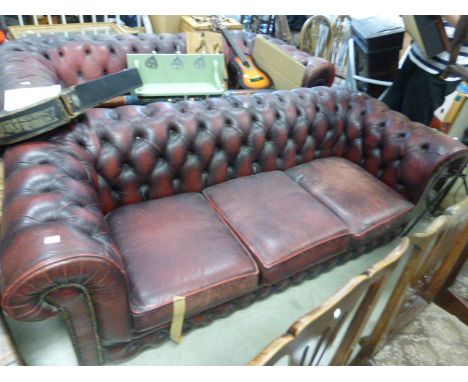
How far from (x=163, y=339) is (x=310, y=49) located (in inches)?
115

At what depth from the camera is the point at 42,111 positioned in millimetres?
1085

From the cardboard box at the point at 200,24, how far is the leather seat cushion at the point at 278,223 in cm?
191

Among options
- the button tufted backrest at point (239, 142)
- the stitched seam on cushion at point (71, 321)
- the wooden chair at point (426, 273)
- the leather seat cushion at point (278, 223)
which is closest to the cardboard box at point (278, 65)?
the button tufted backrest at point (239, 142)

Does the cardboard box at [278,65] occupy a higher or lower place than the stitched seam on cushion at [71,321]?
higher

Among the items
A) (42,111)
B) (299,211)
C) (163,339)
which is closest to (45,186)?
(42,111)

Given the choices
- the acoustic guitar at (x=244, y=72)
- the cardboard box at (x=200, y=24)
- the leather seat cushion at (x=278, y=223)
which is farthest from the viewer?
the cardboard box at (x=200, y=24)

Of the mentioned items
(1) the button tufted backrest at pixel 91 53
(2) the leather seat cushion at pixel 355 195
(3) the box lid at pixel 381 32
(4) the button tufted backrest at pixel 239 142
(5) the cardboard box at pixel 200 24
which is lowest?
(2) the leather seat cushion at pixel 355 195

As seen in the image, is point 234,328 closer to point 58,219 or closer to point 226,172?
point 226,172

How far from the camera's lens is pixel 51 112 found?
111cm

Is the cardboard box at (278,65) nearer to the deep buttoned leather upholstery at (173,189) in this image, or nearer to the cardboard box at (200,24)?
the deep buttoned leather upholstery at (173,189)

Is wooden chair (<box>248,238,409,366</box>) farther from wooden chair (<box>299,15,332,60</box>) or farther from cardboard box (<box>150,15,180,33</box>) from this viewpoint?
cardboard box (<box>150,15,180,33</box>)

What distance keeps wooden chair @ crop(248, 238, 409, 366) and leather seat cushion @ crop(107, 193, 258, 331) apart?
0.46 meters

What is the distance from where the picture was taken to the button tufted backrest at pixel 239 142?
4.42 ft

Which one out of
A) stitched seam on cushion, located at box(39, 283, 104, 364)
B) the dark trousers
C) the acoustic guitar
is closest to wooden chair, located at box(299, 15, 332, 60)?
the acoustic guitar
